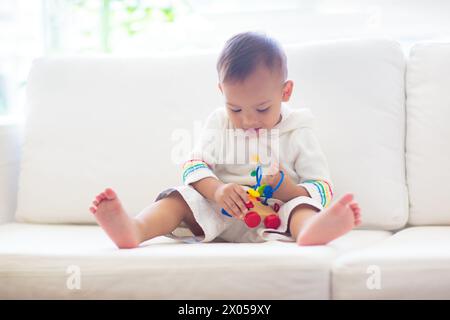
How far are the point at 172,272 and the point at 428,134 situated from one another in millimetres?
834

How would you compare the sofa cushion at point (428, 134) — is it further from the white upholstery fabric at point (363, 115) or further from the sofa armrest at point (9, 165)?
the sofa armrest at point (9, 165)

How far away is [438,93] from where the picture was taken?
5.58ft

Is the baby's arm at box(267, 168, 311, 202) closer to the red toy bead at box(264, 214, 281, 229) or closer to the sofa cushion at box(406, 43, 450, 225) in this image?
the red toy bead at box(264, 214, 281, 229)

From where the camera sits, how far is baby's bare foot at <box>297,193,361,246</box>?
1.25m

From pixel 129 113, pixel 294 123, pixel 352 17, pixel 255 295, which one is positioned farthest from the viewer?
pixel 352 17

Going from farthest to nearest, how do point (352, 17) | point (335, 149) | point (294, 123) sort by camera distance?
point (352, 17)
point (335, 149)
point (294, 123)

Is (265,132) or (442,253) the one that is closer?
(442,253)

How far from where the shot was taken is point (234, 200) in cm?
142

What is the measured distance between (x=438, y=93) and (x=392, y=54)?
16 cm

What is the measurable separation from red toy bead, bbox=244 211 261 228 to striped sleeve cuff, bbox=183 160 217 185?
0.47ft

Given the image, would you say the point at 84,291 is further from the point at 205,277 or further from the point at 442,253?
the point at 442,253

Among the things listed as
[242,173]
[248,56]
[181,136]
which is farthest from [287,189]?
[181,136]

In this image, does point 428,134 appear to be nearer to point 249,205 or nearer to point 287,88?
point 287,88

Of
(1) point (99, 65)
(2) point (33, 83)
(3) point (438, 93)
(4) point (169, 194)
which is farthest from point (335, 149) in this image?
(2) point (33, 83)
